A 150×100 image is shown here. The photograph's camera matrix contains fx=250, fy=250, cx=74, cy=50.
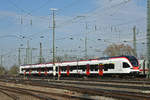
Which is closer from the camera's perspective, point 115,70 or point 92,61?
point 115,70

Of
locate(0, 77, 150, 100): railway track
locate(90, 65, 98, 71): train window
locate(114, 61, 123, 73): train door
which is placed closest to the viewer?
locate(0, 77, 150, 100): railway track

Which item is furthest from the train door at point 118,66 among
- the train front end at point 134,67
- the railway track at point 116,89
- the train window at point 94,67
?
the railway track at point 116,89

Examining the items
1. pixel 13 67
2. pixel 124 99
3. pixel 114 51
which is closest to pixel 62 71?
pixel 114 51

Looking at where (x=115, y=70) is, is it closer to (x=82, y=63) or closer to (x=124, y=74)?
(x=124, y=74)

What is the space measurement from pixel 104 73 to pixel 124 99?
24.1 m

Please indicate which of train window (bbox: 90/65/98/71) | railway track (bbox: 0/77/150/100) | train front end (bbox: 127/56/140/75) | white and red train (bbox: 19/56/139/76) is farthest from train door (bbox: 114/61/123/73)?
railway track (bbox: 0/77/150/100)

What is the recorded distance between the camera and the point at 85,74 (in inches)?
1679

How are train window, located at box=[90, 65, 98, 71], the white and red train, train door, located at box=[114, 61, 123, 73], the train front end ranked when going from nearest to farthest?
the train front end, the white and red train, train door, located at box=[114, 61, 123, 73], train window, located at box=[90, 65, 98, 71]

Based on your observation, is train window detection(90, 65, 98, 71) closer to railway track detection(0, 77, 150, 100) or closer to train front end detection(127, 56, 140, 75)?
train front end detection(127, 56, 140, 75)

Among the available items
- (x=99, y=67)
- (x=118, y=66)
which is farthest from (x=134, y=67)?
(x=99, y=67)

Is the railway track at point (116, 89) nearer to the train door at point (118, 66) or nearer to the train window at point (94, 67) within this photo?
the train door at point (118, 66)

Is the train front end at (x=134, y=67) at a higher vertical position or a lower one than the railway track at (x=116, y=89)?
higher

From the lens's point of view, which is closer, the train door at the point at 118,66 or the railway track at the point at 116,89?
the railway track at the point at 116,89

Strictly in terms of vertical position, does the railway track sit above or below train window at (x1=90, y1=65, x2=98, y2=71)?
below
